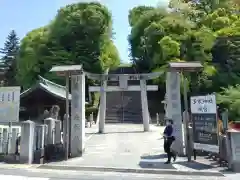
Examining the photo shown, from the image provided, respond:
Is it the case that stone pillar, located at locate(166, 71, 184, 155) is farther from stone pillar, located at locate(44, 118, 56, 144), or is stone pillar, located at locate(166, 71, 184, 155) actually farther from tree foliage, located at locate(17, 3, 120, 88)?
tree foliage, located at locate(17, 3, 120, 88)

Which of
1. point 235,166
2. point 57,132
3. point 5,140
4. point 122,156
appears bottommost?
point 235,166

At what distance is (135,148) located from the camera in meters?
14.7

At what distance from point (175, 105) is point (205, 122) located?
1856 mm

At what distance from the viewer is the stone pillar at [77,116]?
12.3 metres

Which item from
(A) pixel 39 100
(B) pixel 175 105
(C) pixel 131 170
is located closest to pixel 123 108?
(A) pixel 39 100

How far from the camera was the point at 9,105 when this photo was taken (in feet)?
38.0

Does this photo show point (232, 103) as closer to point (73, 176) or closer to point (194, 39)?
point (194, 39)

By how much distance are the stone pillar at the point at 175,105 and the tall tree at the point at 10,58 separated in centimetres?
3927

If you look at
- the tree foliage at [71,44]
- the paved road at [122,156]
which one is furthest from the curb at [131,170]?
the tree foliage at [71,44]

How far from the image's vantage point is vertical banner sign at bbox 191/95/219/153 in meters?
10.8

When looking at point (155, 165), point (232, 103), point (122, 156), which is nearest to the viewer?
point (155, 165)

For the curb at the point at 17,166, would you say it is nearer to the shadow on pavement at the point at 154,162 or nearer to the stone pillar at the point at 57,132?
the stone pillar at the point at 57,132

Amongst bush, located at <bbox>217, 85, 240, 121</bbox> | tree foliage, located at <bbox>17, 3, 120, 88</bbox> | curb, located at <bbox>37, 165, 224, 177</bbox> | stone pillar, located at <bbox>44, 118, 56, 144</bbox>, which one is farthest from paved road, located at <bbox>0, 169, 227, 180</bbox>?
tree foliage, located at <bbox>17, 3, 120, 88</bbox>

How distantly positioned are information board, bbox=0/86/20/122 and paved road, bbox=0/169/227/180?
A: 2.46 meters
